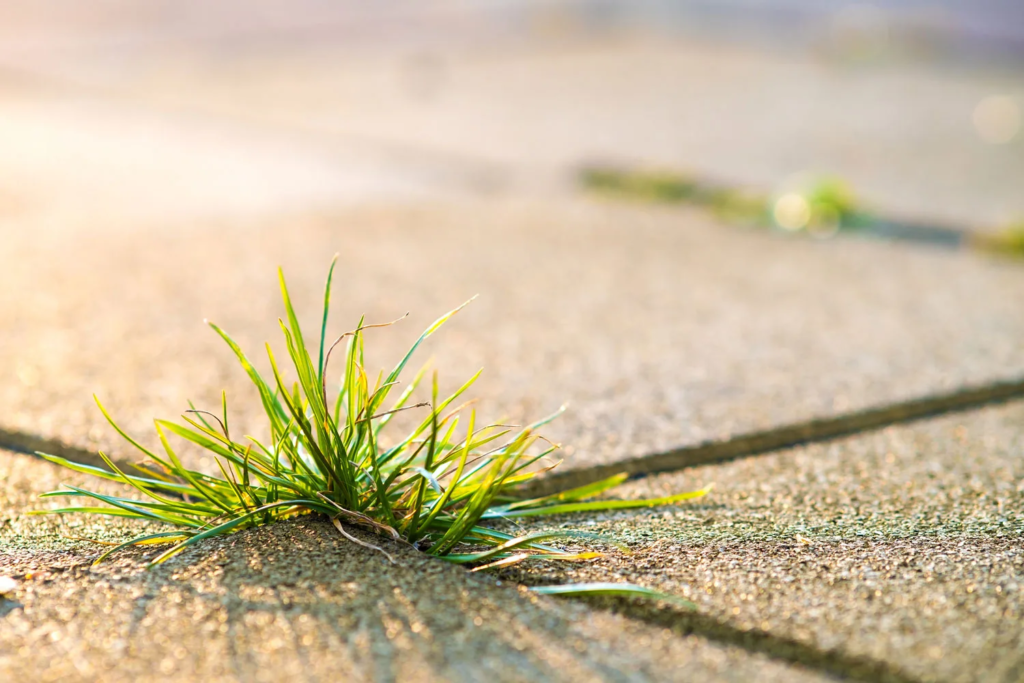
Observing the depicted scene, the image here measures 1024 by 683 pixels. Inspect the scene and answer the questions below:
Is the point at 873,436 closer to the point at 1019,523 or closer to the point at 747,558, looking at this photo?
the point at 1019,523

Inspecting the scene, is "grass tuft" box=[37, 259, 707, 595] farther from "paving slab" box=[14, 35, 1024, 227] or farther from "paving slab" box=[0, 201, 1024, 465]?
"paving slab" box=[14, 35, 1024, 227]

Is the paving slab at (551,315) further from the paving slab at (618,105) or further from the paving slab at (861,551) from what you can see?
the paving slab at (618,105)

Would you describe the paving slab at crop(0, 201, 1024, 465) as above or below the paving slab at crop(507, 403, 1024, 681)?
above

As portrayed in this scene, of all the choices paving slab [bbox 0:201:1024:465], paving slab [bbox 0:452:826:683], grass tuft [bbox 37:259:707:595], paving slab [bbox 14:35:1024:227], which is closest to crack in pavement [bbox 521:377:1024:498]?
paving slab [bbox 0:201:1024:465]

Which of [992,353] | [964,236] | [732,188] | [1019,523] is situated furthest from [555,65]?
[1019,523]

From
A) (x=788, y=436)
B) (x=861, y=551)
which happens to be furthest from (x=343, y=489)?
(x=788, y=436)

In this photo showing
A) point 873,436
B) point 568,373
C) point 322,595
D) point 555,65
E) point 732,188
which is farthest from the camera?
point 555,65
